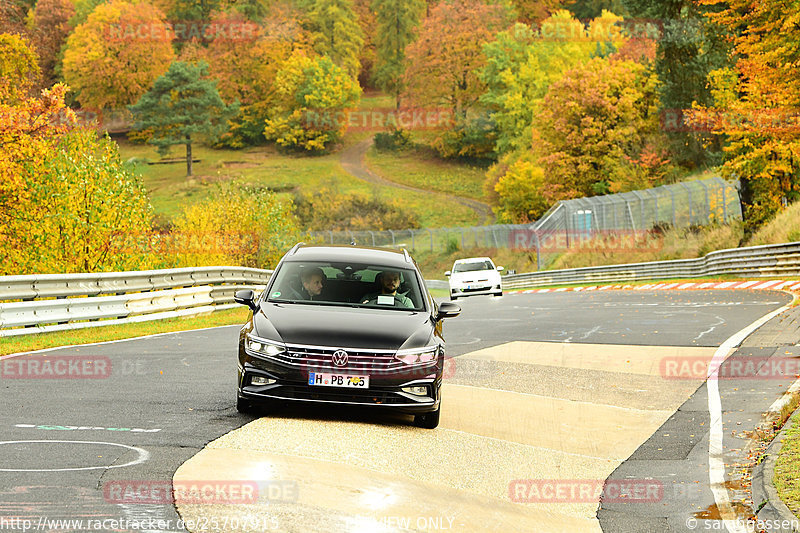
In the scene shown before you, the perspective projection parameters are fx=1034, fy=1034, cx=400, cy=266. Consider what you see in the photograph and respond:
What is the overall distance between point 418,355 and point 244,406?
5.43 feet

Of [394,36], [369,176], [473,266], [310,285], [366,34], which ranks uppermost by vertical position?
[366,34]

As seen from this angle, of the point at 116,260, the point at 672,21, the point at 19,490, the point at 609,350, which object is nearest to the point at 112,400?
the point at 19,490

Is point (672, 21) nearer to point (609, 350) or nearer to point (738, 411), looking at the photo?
point (609, 350)

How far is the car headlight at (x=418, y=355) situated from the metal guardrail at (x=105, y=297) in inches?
370

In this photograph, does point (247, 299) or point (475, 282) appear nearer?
point (247, 299)

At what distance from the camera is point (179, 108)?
114 metres

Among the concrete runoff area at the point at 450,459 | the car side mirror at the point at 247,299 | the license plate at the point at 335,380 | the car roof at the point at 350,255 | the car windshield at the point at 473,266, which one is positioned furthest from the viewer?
the car windshield at the point at 473,266

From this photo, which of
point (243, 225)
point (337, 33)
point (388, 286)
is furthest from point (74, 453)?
point (337, 33)

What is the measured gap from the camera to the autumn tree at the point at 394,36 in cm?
14025

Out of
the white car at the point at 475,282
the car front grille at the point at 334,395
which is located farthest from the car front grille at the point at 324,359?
the white car at the point at 475,282

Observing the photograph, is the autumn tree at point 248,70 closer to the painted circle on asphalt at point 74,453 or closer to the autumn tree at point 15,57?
the autumn tree at point 15,57

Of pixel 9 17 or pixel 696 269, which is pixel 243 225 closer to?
pixel 696 269

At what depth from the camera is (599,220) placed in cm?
5181

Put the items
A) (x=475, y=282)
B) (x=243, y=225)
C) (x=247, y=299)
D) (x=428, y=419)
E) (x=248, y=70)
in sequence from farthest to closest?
(x=248, y=70) < (x=243, y=225) < (x=475, y=282) < (x=247, y=299) < (x=428, y=419)
